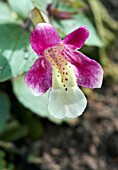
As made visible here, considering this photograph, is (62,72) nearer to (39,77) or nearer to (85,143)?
(39,77)


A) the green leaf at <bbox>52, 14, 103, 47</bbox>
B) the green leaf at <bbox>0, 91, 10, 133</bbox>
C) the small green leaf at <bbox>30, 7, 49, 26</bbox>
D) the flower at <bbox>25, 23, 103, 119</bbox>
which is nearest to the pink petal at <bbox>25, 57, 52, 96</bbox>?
the flower at <bbox>25, 23, 103, 119</bbox>

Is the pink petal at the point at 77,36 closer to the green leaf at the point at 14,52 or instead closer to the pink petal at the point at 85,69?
the pink petal at the point at 85,69

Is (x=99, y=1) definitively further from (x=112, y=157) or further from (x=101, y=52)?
(x=112, y=157)

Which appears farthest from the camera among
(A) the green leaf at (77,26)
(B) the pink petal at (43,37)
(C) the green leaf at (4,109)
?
(C) the green leaf at (4,109)

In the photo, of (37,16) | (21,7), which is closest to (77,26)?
(21,7)

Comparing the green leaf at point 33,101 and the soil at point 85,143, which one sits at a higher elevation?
the green leaf at point 33,101

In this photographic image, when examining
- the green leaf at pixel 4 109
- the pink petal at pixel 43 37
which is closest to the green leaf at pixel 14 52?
the pink petal at pixel 43 37

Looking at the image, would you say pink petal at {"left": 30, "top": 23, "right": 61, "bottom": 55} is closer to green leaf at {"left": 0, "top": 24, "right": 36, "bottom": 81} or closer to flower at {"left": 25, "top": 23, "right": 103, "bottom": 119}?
flower at {"left": 25, "top": 23, "right": 103, "bottom": 119}
